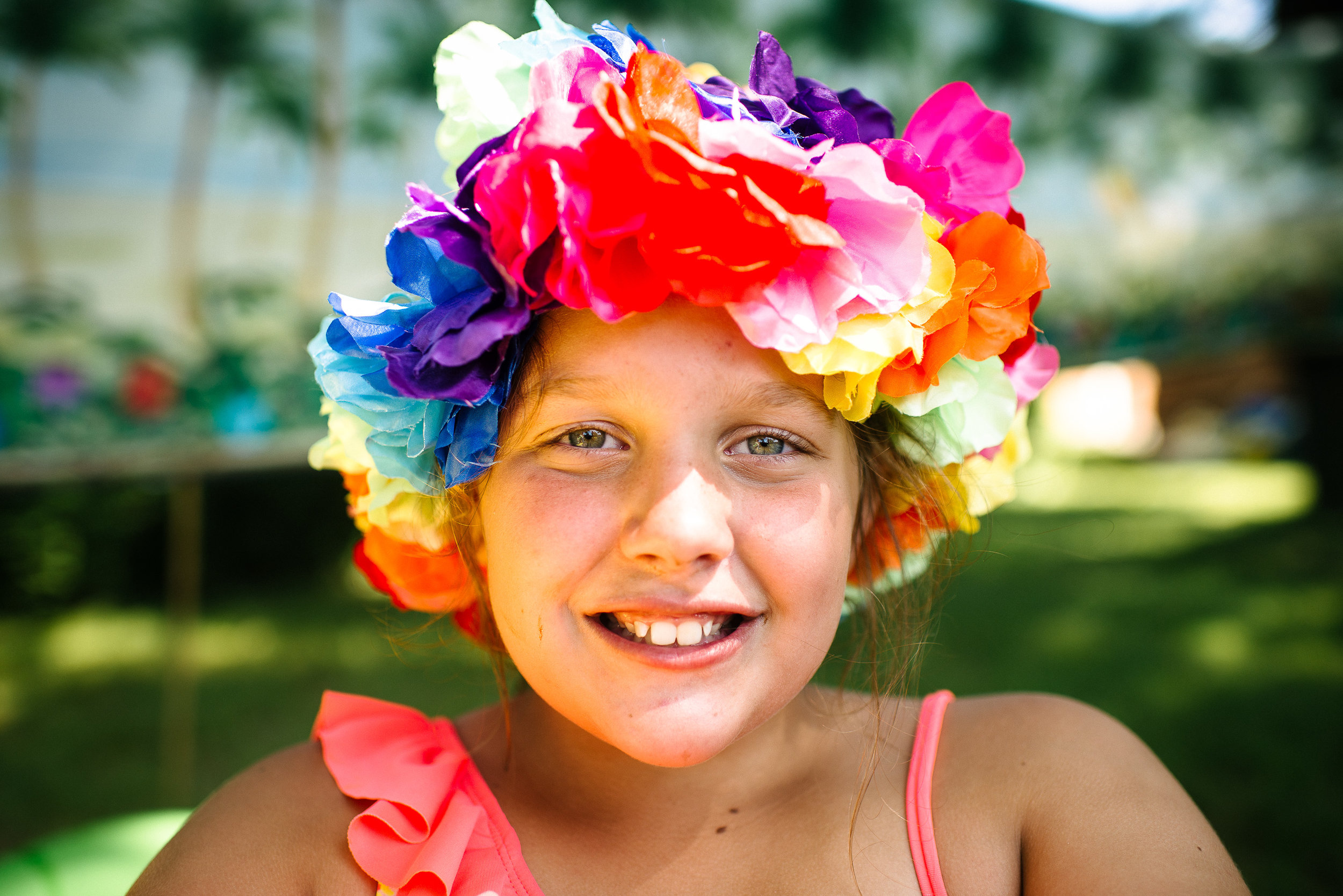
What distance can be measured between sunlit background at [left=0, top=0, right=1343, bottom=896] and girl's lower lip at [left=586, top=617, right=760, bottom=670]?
0.55 m

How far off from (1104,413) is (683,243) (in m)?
13.3

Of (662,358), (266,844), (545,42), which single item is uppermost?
(545,42)

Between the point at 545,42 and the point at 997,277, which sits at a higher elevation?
the point at 545,42

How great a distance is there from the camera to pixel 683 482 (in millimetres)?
1256

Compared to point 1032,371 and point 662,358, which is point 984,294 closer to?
point 1032,371

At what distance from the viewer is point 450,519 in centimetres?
158

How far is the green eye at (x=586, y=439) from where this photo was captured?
135 cm

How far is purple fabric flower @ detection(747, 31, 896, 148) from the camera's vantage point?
1364mm

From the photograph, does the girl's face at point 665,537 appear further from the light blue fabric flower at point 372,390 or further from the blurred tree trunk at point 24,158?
the blurred tree trunk at point 24,158

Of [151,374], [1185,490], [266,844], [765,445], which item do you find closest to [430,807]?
[266,844]

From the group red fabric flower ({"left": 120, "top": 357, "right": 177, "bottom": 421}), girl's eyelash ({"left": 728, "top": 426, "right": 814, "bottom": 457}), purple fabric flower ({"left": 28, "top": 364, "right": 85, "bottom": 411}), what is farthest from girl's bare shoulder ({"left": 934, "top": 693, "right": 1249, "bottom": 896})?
purple fabric flower ({"left": 28, "top": 364, "right": 85, "bottom": 411})

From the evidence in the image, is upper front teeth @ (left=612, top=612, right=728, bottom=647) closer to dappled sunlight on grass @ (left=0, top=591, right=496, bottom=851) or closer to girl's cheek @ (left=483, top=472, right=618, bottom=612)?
girl's cheek @ (left=483, top=472, right=618, bottom=612)

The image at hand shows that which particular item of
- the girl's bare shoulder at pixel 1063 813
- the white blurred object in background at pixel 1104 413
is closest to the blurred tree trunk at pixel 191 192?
the girl's bare shoulder at pixel 1063 813

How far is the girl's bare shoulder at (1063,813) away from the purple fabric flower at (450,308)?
0.90m
